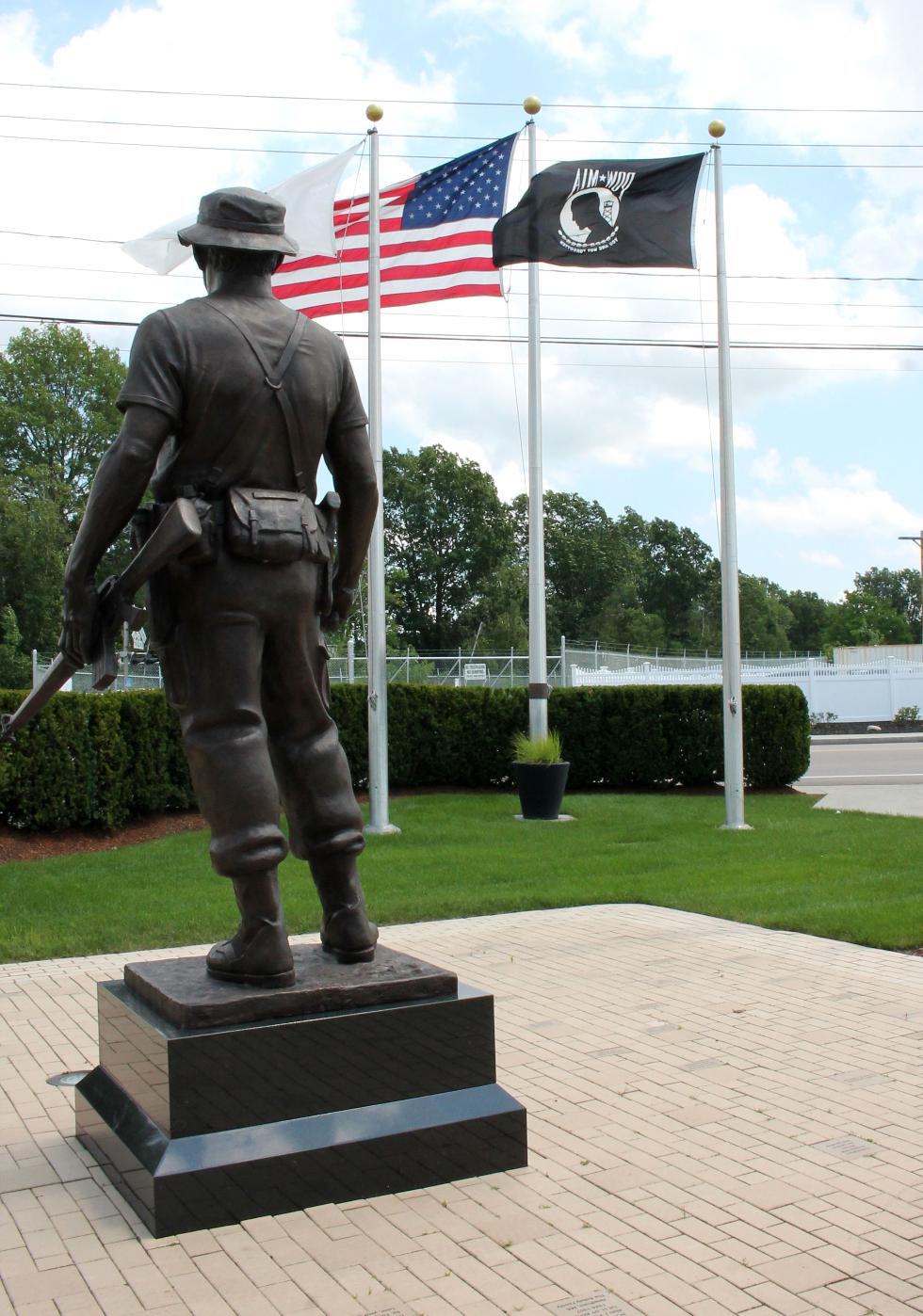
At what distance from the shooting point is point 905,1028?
5824 mm

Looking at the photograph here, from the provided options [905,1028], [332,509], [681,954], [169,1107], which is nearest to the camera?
[169,1107]

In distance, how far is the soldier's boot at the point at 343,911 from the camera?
4410 millimetres

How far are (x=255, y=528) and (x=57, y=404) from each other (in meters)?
55.8

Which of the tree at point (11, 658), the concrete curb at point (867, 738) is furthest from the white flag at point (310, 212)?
the tree at point (11, 658)

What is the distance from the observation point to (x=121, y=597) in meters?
4.28

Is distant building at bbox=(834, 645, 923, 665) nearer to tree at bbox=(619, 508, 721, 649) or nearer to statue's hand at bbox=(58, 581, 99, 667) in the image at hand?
tree at bbox=(619, 508, 721, 649)

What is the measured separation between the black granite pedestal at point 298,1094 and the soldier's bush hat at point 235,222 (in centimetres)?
249

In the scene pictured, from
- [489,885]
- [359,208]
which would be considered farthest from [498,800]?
[359,208]

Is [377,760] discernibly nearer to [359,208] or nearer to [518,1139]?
[359,208]

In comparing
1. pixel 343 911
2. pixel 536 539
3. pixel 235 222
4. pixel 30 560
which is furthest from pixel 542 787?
pixel 30 560

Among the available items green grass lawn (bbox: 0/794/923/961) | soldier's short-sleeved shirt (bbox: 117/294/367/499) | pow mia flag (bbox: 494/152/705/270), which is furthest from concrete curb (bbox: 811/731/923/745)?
soldier's short-sleeved shirt (bbox: 117/294/367/499)

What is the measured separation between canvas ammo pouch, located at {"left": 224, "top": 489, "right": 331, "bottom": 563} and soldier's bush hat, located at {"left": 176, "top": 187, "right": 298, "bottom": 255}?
2.84 feet

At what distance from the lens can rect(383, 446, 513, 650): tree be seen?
2613 inches

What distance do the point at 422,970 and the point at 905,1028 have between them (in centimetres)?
278
